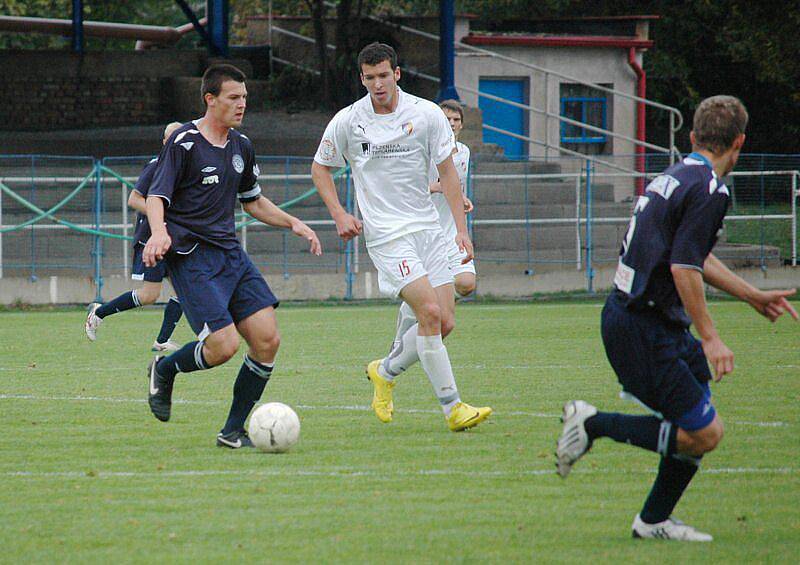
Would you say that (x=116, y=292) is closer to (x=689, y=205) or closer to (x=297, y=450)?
(x=297, y=450)

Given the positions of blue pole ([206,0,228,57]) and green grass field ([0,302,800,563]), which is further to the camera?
blue pole ([206,0,228,57])

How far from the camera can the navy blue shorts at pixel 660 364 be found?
16.5ft

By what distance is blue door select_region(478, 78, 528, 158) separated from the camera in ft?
93.4

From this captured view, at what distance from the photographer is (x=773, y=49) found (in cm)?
2522

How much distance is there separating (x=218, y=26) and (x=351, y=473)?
20738 millimetres

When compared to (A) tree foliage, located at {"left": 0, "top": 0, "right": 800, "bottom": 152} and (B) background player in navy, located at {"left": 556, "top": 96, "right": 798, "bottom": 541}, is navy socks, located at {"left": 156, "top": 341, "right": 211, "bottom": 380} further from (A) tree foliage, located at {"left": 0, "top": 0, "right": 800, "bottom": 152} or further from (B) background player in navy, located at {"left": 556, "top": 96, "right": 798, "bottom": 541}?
(A) tree foliage, located at {"left": 0, "top": 0, "right": 800, "bottom": 152}

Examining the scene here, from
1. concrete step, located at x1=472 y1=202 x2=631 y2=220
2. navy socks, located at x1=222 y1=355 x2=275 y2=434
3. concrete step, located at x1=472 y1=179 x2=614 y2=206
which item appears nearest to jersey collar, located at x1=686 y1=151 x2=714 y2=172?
navy socks, located at x1=222 y1=355 x2=275 y2=434

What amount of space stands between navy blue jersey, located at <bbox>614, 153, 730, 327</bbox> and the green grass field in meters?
1.00

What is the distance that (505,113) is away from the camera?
28844mm

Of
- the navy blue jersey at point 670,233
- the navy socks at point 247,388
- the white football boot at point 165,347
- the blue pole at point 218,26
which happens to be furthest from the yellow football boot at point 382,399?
the blue pole at point 218,26

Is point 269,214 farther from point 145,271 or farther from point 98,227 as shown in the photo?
point 98,227

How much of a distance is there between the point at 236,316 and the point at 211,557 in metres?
2.54

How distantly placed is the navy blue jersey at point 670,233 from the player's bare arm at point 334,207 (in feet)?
9.02

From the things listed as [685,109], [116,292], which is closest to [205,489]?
[116,292]
